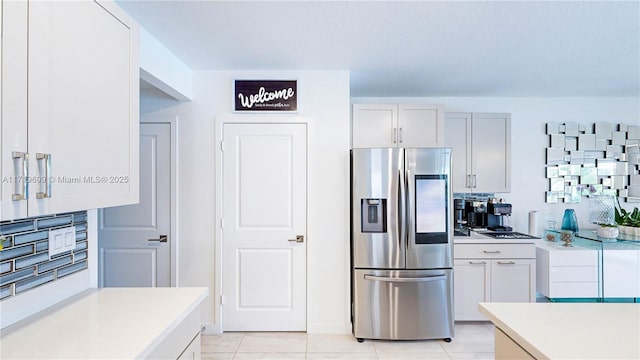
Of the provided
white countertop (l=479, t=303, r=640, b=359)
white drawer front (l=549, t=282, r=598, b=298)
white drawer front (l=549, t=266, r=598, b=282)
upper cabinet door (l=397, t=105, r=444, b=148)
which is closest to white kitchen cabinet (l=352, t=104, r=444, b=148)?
upper cabinet door (l=397, t=105, r=444, b=148)

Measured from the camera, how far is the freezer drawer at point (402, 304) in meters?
2.86

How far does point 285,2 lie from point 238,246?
203 cm

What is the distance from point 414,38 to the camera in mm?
2359

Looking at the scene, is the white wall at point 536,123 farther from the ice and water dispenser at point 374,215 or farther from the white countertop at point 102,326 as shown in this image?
the white countertop at point 102,326

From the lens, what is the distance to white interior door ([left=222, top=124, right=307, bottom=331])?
306 cm

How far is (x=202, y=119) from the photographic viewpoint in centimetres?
308

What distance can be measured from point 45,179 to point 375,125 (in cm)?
272

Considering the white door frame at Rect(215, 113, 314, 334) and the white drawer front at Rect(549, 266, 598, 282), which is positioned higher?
the white door frame at Rect(215, 113, 314, 334)

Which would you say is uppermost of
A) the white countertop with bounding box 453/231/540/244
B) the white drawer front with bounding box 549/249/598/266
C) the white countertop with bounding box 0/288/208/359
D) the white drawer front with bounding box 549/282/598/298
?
the white countertop with bounding box 0/288/208/359

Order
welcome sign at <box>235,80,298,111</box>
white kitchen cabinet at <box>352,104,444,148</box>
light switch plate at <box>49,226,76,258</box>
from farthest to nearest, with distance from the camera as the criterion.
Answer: white kitchen cabinet at <box>352,104,444,148</box> < welcome sign at <box>235,80,298,111</box> < light switch plate at <box>49,226,76,258</box>

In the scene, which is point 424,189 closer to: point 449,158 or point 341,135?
point 449,158

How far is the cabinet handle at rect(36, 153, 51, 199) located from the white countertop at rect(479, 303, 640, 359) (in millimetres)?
1564

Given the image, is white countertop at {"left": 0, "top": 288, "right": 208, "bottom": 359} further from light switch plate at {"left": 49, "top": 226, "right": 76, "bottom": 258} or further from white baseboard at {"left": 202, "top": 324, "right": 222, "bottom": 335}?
white baseboard at {"left": 202, "top": 324, "right": 222, "bottom": 335}

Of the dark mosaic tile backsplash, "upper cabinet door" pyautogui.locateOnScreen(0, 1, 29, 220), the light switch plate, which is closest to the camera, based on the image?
"upper cabinet door" pyautogui.locateOnScreen(0, 1, 29, 220)
